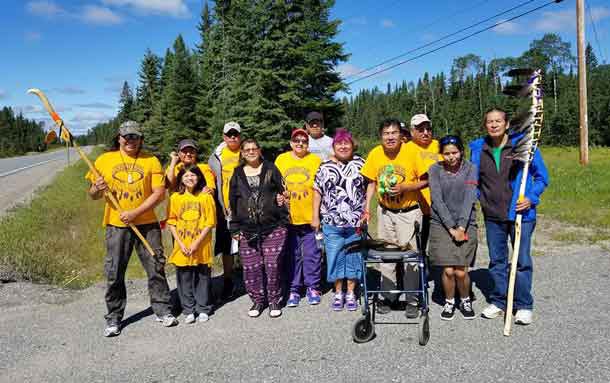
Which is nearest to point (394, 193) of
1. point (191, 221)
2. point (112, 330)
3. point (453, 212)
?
point (453, 212)

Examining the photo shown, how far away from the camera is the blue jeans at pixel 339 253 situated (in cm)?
522

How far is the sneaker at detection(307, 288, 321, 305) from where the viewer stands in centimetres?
542

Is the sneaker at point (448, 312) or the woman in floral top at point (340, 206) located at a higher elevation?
the woman in floral top at point (340, 206)

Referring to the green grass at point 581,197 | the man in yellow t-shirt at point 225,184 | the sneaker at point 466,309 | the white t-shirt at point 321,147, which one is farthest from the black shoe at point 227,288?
the green grass at point 581,197

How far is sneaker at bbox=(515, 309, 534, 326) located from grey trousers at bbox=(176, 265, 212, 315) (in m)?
3.22

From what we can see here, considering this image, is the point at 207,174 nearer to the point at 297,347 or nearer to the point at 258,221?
the point at 258,221

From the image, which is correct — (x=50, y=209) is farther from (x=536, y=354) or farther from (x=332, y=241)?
(x=536, y=354)

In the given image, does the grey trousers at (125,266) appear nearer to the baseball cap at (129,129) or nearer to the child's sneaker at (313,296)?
the baseball cap at (129,129)

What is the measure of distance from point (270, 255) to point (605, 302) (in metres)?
3.75

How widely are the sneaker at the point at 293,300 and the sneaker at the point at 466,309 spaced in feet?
6.02

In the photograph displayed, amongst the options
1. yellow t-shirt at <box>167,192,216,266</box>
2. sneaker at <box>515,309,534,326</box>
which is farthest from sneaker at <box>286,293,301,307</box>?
sneaker at <box>515,309,534,326</box>

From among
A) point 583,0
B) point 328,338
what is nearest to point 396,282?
point 328,338

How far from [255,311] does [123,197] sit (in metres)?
1.86

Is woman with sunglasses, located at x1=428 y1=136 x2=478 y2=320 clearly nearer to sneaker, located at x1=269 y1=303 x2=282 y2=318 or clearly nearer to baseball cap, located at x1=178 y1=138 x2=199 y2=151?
sneaker, located at x1=269 y1=303 x2=282 y2=318
